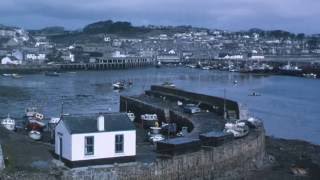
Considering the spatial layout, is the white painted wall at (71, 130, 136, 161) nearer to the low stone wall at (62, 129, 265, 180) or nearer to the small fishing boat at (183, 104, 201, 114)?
the low stone wall at (62, 129, 265, 180)

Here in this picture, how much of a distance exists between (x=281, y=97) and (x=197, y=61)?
258 ft

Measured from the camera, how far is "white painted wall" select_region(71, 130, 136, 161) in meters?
18.5

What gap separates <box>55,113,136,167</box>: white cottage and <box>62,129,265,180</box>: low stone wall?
12.1 inches

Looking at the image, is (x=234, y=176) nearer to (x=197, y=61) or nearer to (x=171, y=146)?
(x=171, y=146)

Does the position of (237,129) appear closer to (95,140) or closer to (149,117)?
(149,117)

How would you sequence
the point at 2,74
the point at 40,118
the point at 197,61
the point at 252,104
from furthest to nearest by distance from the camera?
the point at 197,61
the point at 2,74
the point at 252,104
the point at 40,118

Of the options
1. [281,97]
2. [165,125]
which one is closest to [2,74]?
[281,97]

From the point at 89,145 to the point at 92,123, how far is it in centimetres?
63

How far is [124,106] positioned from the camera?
39.9 m

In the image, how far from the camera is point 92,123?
1894cm

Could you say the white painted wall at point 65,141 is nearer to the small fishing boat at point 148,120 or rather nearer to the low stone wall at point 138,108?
the small fishing boat at point 148,120

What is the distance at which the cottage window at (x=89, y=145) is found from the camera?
18.7 meters

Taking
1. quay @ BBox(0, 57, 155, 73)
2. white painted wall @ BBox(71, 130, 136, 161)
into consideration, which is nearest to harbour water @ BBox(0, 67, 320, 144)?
white painted wall @ BBox(71, 130, 136, 161)

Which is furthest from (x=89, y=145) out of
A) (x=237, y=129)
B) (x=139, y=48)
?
(x=139, y=48)
